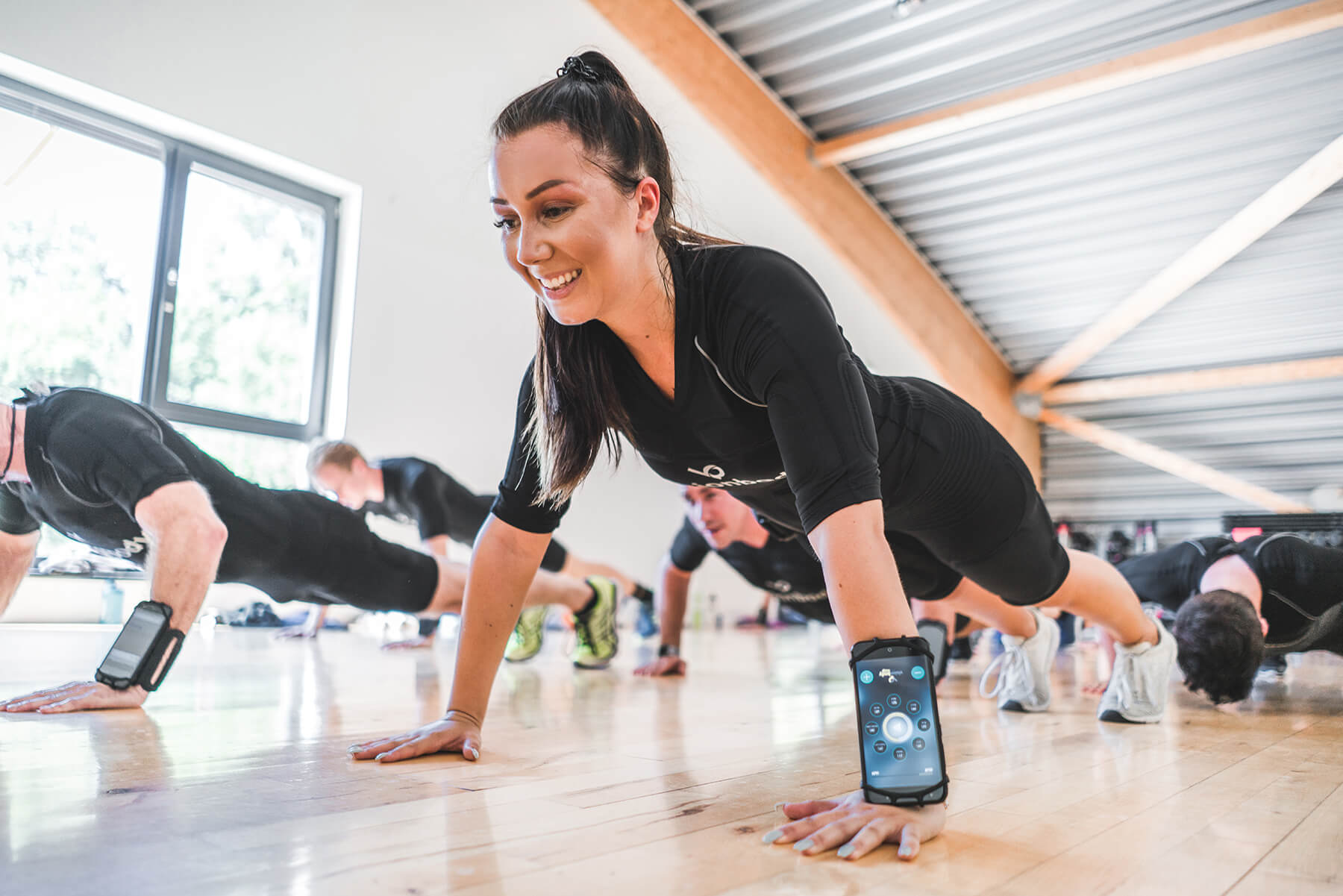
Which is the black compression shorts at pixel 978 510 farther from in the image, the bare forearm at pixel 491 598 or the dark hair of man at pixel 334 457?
the dark hair of man at pixel 334 457

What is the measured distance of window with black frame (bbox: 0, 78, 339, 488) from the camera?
4117 millimetres

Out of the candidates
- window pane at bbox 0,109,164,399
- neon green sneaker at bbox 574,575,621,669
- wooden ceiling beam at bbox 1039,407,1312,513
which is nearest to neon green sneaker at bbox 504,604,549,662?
neon green sneaker at bbox 574,575,621,669

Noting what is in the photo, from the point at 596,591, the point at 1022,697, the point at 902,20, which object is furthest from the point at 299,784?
the point at 902,20

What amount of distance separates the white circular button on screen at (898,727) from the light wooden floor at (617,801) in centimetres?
11

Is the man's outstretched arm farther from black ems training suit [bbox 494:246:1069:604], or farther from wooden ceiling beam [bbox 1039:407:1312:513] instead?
wooden ceiling beam [bbox 1039:407:1312:513]

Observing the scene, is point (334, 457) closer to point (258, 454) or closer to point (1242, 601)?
point (258, 454)

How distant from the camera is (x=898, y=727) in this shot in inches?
35.4

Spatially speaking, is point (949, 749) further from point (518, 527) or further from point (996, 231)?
point (996, 231)

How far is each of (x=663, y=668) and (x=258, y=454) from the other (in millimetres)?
3018

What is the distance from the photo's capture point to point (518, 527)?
53.7 inches

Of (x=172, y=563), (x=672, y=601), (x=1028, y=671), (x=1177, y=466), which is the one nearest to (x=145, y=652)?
(x=172, y=563)

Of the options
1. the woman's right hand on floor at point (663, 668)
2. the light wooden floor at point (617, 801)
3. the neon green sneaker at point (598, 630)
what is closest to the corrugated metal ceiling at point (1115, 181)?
the neon green sneaker at point (598, 630)

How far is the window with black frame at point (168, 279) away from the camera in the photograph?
162 inches

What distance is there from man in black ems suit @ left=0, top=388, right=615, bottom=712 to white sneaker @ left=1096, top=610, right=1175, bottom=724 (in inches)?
72.3
